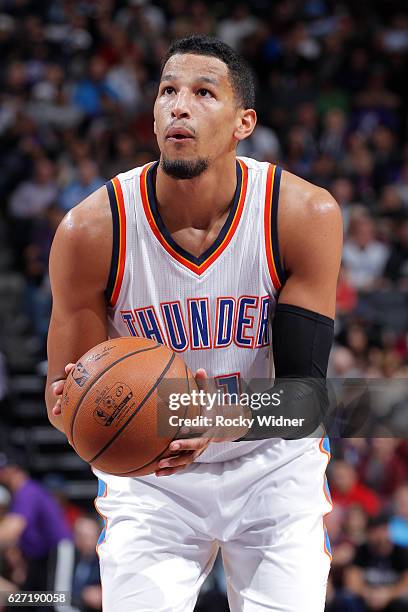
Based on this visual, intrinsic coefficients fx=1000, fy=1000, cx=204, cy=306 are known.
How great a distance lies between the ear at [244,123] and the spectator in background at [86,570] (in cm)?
386

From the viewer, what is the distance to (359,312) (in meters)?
9.42

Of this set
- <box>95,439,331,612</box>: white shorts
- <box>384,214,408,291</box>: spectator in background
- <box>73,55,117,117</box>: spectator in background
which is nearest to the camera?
<box>95,439,331,612</box>: white shorts

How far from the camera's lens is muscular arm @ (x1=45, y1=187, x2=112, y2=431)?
3.71 m

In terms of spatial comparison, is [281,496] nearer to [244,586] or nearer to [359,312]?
[244,586]

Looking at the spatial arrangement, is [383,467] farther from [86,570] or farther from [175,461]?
[175,461]

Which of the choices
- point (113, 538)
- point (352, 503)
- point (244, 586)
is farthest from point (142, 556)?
point (352, 503)

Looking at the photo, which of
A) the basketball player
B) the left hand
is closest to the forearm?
the basketball player

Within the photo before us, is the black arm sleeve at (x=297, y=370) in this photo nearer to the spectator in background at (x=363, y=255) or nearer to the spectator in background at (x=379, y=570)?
the spectator in background at (x=379, y=570)

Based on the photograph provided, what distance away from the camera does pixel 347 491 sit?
7.83m

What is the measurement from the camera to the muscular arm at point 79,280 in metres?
A: 3.71

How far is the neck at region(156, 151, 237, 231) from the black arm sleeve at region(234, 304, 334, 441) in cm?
46

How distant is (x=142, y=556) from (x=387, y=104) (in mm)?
9719

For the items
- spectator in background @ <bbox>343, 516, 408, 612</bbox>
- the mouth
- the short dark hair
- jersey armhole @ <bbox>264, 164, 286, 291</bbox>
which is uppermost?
the short dark hair

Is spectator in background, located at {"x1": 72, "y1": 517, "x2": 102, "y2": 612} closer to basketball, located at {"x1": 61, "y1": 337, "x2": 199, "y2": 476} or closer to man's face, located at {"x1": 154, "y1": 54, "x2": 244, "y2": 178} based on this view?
basketball, located at {"x1": 61, "y1": 337, "x2": 199, "y2": 476}
